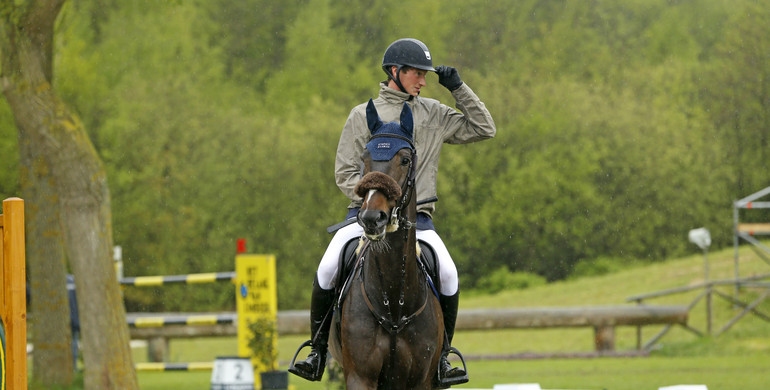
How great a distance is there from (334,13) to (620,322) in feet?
59.0

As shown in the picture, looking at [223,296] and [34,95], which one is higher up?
[34,95]

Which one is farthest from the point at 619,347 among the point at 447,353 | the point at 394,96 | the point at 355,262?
the point at 394,96

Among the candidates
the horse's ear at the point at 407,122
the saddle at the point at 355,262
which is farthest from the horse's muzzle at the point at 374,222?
the saddle at the point at 355,262

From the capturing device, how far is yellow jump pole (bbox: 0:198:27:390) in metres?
5.39

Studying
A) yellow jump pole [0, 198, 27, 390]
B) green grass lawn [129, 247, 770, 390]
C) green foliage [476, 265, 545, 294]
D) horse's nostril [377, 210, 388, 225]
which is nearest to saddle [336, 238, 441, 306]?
horse's nostril [377, 210, 388, 225]

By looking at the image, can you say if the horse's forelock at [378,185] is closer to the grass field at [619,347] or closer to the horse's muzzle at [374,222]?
the horse's muzzle at [374,222]

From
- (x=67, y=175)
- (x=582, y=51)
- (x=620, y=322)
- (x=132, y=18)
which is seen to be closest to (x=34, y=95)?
(x=67, y=175)

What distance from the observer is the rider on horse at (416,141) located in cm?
549

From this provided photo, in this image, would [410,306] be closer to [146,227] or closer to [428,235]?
[428,235]

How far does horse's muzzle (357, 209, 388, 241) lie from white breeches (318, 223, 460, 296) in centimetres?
110

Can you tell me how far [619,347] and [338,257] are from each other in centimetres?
1193

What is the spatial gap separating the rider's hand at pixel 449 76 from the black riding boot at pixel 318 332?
129cm

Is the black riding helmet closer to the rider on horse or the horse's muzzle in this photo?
the rider on horse

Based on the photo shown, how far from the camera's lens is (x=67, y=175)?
375 inches
